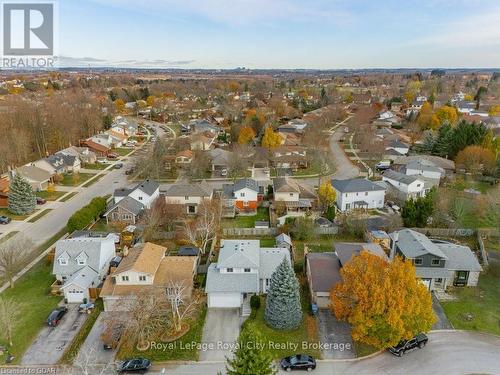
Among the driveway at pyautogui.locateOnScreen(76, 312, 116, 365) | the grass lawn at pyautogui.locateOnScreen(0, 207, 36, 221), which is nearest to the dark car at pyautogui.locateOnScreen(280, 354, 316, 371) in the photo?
the driveway at pyautogui.locateOnScreen(76, 312, 116, 365)

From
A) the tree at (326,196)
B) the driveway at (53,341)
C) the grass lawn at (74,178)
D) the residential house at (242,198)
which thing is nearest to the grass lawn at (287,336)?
the driveway at (53,341)

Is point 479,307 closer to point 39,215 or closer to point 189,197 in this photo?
point 189,197

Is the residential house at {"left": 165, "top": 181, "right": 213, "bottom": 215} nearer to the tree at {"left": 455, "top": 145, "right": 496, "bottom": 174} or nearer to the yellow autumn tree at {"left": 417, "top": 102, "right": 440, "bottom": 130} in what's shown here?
the tree at {"left": 455, "top": 145, "right": 496, "bottom": 174}

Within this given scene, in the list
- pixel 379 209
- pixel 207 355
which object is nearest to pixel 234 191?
pixel 379 209

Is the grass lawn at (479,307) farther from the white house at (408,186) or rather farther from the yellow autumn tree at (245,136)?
the yellow autumn tree at (245,136)

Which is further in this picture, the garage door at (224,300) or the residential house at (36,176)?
the residential house at (36,176)

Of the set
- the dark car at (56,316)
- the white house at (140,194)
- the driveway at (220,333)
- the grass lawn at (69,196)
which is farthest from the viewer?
the grass lawn at (69,196)

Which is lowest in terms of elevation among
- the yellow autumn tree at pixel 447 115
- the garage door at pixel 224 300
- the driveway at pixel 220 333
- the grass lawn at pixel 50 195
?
the driveway at pixel 220 333
